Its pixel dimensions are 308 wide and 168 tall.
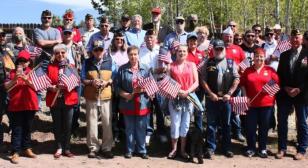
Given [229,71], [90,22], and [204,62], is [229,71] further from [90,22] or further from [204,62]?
[90,22]

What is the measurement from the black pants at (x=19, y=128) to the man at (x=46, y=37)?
1.21 meters

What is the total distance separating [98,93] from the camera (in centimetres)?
859

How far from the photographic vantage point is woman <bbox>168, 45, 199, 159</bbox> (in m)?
8.59

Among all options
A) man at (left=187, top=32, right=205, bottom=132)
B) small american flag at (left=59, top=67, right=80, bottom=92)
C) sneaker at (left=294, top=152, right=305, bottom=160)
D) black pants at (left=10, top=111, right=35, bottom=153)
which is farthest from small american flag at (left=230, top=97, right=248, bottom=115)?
black pants at (left=10, top=111, right=35, bottom=153)

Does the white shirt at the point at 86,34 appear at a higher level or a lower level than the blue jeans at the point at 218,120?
higher

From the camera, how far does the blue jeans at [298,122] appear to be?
8938 millimetres

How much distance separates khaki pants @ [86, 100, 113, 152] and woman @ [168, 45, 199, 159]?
1202 mm

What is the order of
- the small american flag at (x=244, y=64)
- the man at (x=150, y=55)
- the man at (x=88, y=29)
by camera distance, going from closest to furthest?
the man at (x=150, y=55)
the small american flag at (x=244, y=64)
the man at (x=88, y=29)

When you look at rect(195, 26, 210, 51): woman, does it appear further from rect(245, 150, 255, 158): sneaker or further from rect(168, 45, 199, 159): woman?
rect(245, 150, 255, 158): sneaker

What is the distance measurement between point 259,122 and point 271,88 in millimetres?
736

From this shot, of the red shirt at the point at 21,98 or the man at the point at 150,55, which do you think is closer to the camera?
the red shirt at the point at 21,98

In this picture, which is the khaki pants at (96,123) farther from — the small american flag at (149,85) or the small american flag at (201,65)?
the small american flag at (201,65)

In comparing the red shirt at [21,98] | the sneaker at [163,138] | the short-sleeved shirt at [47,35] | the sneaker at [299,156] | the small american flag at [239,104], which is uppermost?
the short-sleeved shirt at [47,35]

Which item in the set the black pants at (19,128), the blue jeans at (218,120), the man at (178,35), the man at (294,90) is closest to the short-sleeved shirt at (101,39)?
the man at (178,35)
